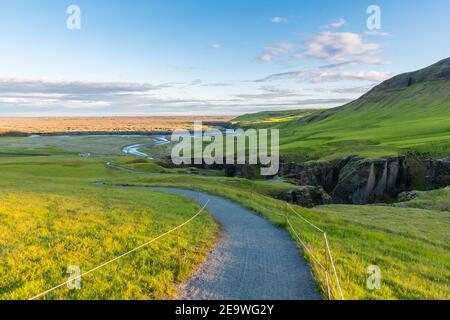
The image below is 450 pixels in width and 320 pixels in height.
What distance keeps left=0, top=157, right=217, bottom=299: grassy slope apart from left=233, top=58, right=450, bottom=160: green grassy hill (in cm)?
6164

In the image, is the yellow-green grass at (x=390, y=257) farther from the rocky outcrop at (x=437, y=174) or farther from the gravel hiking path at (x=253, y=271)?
the rocky outcrop at (x=437, y=174)

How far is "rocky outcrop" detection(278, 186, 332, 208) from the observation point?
49625 millimetres

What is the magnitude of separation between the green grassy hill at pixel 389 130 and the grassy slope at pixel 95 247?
61.6m

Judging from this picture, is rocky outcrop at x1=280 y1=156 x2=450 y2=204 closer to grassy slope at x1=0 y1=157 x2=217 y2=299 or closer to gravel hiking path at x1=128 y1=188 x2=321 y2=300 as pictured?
grassy slope at x1=0 y1=157 x2=217 y2=299

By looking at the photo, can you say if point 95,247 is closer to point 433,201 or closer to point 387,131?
point 433,201

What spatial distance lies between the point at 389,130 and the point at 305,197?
87.1 meters

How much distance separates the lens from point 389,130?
122 metres

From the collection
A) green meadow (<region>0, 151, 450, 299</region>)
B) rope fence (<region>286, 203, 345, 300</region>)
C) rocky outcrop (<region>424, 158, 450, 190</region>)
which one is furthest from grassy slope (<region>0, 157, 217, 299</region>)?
rocky outcrop (<region>424, 158, 450, 190</region>)

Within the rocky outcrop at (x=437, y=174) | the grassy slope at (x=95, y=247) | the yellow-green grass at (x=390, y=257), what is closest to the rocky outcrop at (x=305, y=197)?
the yellow-green grass at (x=390, y=257)

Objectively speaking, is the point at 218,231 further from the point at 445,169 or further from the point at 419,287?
the point at 445,169

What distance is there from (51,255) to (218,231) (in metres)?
9.65

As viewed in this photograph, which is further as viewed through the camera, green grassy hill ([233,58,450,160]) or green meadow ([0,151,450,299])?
green grassy hill ([233,58,450,160])

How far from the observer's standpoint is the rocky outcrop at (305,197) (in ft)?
163

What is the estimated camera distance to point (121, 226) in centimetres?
1888
